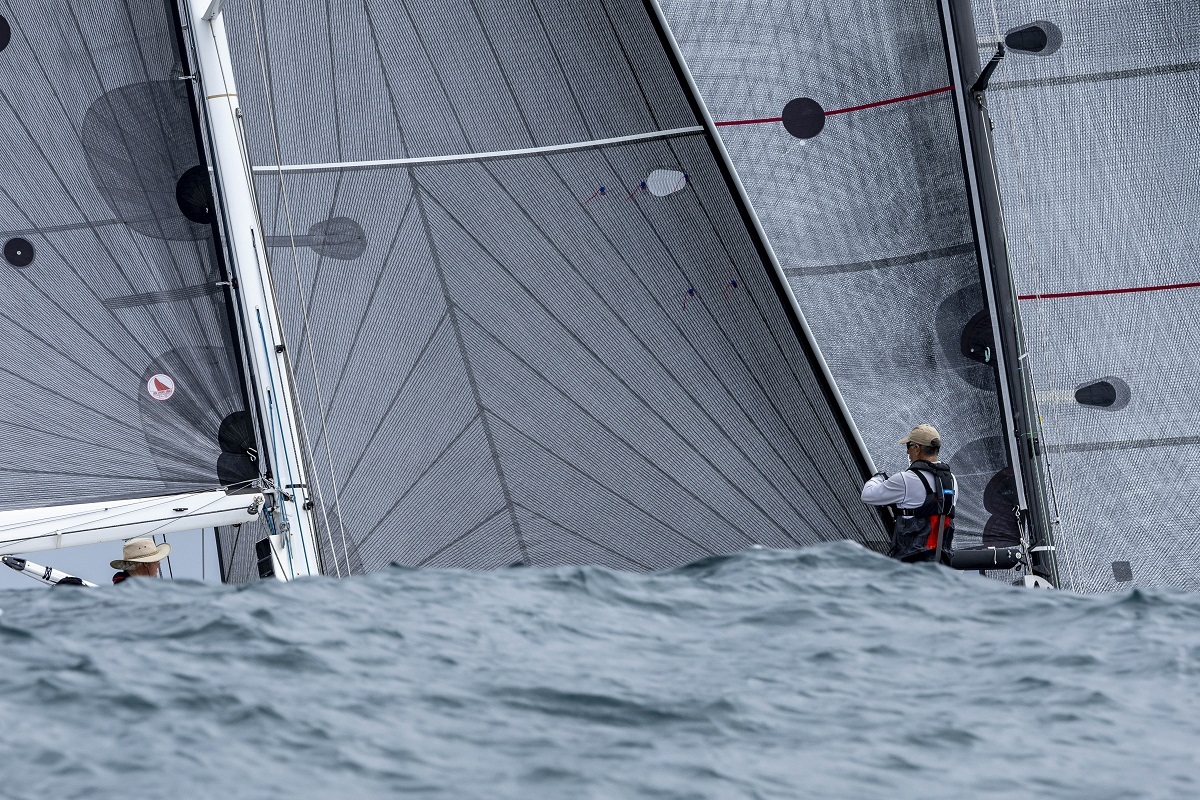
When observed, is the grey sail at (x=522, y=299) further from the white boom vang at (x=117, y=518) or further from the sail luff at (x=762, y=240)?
the white boom vang at (x=117, y=518)

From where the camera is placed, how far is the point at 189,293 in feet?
19.8

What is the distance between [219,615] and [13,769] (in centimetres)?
119

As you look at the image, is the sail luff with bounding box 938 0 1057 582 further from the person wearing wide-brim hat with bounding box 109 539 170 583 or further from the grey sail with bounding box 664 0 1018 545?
the person wearing wide-brim hat with bounding box 109 539 170 583

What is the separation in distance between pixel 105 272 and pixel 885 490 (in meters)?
2.96

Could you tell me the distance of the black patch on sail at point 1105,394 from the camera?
21.2ft

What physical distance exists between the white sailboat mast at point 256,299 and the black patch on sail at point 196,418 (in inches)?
10.0

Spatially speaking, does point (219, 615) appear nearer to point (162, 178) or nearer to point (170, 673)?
Result: point (170, 673)

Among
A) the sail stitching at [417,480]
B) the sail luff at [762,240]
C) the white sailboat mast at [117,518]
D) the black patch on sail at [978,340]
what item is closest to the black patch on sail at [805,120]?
the sail luff at [762,240]

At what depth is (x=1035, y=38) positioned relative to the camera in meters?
6.61

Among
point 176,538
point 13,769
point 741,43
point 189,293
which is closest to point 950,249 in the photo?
point 741,43

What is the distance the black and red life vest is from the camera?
502cm

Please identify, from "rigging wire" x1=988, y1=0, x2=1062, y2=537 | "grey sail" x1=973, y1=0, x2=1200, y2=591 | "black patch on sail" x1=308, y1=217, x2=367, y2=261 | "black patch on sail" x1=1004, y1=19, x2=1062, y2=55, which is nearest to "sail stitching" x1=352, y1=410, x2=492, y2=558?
"black patch on sail" x1=308, y1=217, x2=367, y2=261

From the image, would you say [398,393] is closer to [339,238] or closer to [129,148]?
[339,238]

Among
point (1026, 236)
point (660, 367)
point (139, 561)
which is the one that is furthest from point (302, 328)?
point (1026, 236)
